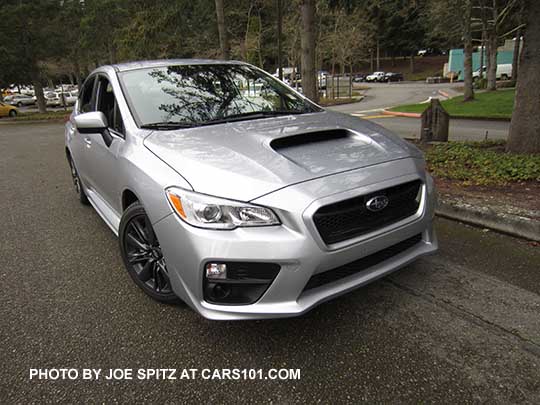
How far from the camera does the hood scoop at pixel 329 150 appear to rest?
229 cm

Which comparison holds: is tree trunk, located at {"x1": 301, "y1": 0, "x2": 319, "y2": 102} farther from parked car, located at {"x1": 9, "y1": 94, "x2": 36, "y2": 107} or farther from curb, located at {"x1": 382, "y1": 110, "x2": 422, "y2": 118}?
parked car, located at {"x1": 9, "y1": 94, "x2": 36, "y2": 107}

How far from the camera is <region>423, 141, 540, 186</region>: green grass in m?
4.72

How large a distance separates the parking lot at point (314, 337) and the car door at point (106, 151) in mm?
643

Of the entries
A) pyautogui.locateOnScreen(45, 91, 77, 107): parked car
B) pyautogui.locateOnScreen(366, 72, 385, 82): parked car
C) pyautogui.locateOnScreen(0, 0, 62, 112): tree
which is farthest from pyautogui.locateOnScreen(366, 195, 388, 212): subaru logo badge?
pyautogui.locateOnScreen(366, 72, 385, 82): parked car

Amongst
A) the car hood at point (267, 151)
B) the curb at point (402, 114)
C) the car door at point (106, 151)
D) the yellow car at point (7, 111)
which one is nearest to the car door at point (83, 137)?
the car door at point (106, 151)

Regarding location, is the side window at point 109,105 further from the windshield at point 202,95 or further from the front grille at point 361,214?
the front grille at point 361,214

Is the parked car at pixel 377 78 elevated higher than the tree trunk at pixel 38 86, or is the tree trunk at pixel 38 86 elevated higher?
the tree trunk at pixel 38 86

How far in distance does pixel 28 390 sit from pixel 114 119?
2.02m

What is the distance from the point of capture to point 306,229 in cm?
200

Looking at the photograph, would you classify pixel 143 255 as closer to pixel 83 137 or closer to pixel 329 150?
pixel 329 150

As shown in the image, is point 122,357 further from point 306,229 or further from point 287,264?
point 306,229

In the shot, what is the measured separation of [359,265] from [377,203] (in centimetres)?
37

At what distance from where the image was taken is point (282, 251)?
1982 mm

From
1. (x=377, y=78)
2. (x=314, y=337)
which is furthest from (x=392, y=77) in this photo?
(x=314, y=337)
